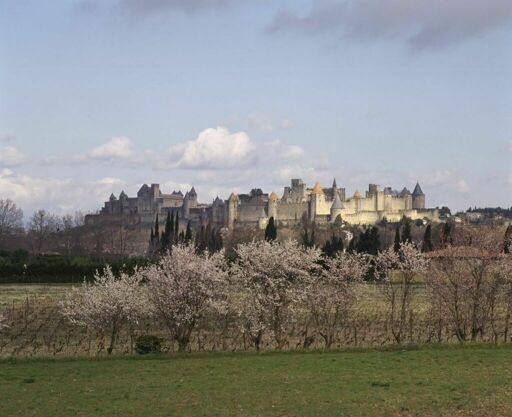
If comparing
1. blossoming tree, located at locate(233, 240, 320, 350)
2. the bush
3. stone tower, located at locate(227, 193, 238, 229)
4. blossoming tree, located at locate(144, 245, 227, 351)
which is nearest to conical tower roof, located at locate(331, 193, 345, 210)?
stone tower, located at locate(227, 193, 238, 229)

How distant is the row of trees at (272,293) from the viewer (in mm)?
25906

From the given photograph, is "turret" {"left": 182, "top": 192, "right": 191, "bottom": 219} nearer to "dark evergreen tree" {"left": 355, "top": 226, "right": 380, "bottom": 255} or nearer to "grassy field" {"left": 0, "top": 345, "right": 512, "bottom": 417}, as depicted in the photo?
"dark evergreen tree" {"left": 355, "top": 226, "right": 380, "bottom": 255}

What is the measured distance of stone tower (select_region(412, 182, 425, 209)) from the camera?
18000 centimetres

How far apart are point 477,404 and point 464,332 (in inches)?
592

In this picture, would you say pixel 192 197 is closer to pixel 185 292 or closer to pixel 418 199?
pixel 418 199

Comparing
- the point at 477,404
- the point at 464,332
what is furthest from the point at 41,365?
the point at 464,332

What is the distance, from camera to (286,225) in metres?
144

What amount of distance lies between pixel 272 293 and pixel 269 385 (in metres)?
11.5

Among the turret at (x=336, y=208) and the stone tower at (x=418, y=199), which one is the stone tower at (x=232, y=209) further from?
the stone tower at (x=418, y=199)

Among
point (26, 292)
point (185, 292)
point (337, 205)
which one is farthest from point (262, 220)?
point (185, 292)

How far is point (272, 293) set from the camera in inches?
1057

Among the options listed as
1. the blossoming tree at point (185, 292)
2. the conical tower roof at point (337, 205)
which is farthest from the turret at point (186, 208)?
the blossoming tree at point (185, 292)

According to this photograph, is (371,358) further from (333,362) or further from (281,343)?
(281,343)

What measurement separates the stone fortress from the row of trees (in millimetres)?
112199
